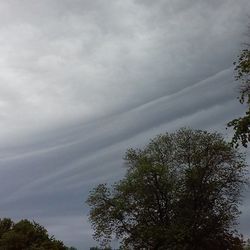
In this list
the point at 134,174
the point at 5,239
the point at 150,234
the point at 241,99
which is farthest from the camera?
the point at 5,239

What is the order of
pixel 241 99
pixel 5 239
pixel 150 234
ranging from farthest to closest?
pixel 5 239 → pixel 150 234 → pixel 241 99

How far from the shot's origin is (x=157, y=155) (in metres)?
68.8

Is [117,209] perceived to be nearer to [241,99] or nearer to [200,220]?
[200,220]

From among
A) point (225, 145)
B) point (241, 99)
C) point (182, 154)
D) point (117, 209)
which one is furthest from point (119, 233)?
point (241, 99)

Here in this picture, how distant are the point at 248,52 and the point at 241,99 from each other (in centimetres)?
251

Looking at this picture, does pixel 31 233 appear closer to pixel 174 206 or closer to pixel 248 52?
pixel 174 206

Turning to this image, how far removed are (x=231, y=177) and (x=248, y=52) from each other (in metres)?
38.7

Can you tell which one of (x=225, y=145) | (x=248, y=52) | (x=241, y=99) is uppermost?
(x=225, y=145)

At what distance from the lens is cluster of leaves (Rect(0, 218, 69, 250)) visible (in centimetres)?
7725

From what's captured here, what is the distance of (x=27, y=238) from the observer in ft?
261

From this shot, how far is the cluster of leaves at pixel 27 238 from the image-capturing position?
3041 inches

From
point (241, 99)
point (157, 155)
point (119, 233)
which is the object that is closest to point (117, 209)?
point (119, 233)

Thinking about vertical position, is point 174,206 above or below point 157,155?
below

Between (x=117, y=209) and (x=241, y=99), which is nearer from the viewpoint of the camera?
(x=241, y=99)
